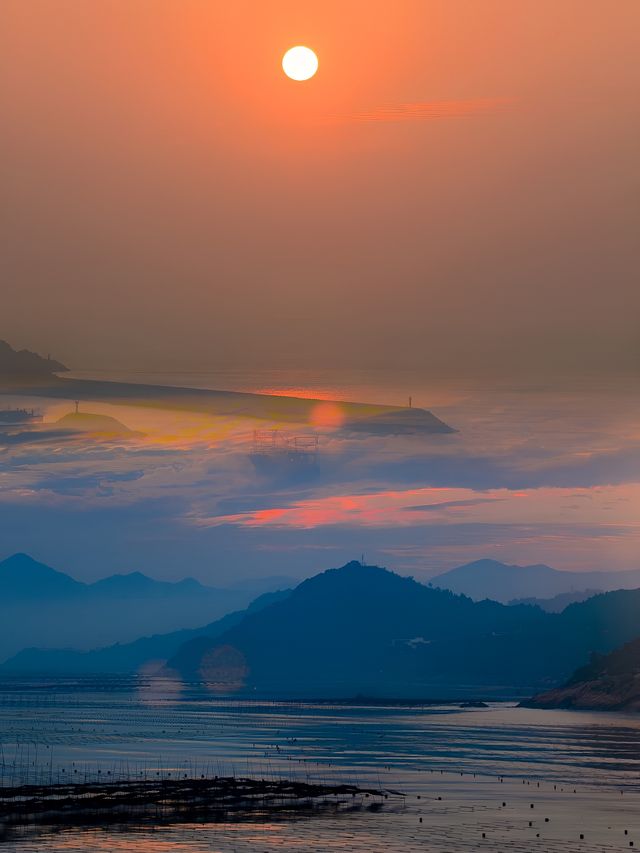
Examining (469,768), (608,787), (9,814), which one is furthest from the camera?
(469,768)

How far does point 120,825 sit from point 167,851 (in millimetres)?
12996

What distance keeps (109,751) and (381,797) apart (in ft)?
270

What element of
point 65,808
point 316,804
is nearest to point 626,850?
point 316,804

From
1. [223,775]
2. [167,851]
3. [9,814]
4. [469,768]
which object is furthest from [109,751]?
[167,851]

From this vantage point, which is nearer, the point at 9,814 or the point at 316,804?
the point at 9,814

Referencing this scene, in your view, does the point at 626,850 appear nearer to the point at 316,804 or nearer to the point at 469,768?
the point at 316,804

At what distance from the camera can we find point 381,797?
418ft

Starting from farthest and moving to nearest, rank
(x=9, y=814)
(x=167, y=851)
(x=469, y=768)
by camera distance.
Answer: (x=469, y=768) → (x=9, y=814) → (x=167, y=851)

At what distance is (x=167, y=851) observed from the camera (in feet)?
290

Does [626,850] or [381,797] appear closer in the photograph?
[626,850]

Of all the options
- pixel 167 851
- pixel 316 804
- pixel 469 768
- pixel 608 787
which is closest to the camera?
pixel 167 851

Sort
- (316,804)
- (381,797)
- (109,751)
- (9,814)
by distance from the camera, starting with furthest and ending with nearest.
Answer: (109,751)
(381,797)
(316,804)
(9,814)

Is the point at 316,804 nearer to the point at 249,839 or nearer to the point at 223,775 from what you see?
the point at 249,839

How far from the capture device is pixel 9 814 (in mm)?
100938
